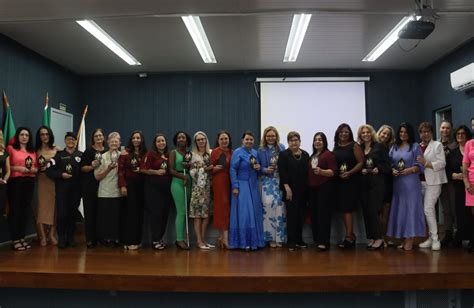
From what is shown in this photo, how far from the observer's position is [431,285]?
117 inches

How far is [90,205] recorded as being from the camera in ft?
14.2

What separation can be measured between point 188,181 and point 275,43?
301 cm

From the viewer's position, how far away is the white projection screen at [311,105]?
26.0ft

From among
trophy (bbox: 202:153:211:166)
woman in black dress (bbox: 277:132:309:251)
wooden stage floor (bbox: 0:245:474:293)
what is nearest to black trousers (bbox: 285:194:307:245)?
woman in black dress (bbox: 277:132:309:251)

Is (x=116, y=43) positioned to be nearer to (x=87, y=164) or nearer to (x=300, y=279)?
(x=87, y=164)

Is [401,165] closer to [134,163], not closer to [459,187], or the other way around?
[459,187]

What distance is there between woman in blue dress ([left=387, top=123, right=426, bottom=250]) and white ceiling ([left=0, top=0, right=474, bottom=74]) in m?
1.62

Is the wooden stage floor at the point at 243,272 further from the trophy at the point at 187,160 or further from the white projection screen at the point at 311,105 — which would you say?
the white projection screen at the point at 311,105

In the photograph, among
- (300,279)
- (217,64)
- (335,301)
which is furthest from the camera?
(217,64)

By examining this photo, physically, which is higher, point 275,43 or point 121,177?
point 275,43

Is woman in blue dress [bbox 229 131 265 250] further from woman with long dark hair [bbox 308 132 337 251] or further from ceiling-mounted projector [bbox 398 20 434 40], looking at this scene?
ceiling-mounted projector [bbox 398 20 434 40]

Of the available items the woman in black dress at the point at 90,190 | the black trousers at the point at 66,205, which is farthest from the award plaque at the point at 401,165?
the black trousers at the point at 66,205

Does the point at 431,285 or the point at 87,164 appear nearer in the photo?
the point at 431,285

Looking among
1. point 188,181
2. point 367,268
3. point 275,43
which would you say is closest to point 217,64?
point 275,43
